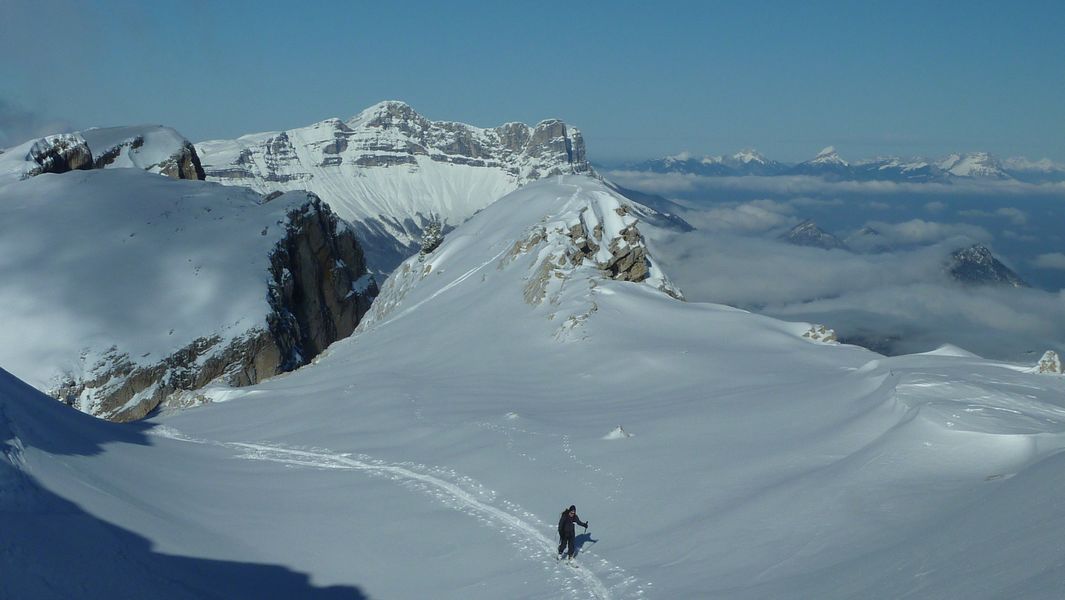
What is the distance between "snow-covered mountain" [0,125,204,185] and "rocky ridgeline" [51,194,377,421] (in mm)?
35559

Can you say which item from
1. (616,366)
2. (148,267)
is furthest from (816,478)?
(148,267)

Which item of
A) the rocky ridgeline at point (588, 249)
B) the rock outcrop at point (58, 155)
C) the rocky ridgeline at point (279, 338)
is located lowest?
the rocky ridgeline at point (279, 338)

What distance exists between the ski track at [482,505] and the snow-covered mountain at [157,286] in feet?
113

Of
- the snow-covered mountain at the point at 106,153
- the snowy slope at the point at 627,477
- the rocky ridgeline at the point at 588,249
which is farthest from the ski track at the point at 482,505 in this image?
the snow-covered mountain at the point at 106,153

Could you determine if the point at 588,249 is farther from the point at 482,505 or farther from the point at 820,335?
the point at 482,505

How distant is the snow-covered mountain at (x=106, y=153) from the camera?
112 meters

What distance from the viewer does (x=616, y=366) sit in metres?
39.2

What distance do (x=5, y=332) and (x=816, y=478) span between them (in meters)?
79.5

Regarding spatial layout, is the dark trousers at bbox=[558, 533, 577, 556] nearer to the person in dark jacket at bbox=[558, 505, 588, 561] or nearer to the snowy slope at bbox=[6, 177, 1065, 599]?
the person in dark jacket at bbox=[558, 505, 588, 561]

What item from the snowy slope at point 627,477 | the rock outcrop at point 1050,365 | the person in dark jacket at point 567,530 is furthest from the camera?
the rock outcrop at point 1050,365

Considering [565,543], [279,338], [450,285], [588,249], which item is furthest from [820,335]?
[279,338]

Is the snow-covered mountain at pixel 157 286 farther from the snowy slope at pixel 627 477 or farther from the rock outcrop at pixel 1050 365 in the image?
the rock outcrop at pixel 1050 365

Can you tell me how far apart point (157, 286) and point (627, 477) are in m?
74.7

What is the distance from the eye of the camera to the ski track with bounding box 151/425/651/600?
17266 millimetres
